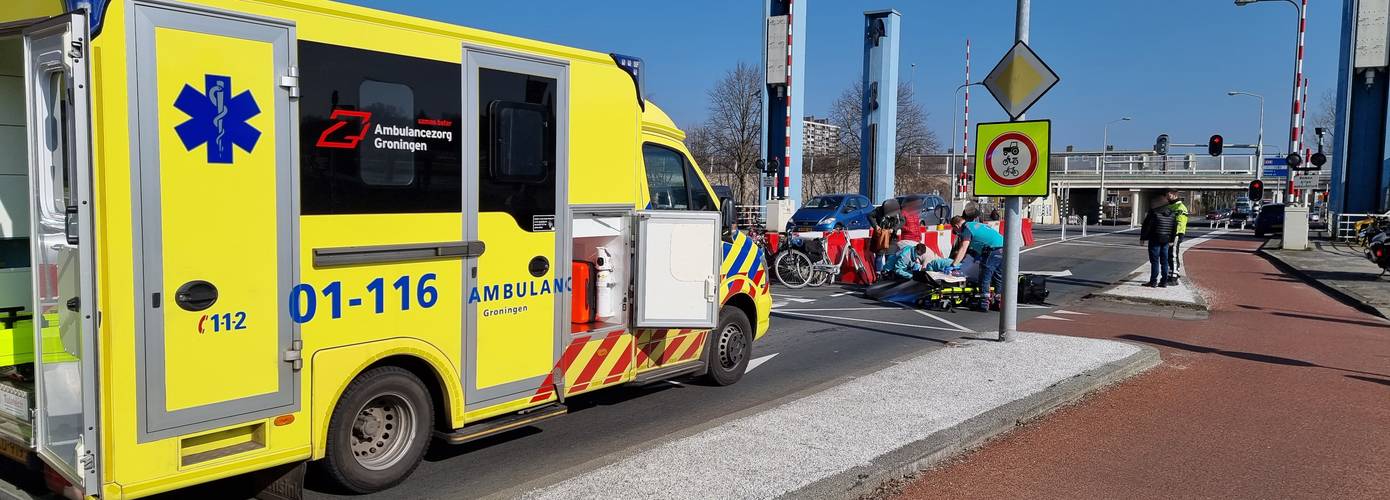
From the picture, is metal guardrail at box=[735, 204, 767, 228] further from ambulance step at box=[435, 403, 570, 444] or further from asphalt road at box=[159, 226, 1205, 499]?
ambulance step at box=[435, 403, 570, 444]

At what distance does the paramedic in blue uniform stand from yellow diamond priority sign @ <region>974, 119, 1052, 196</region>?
10.4ft

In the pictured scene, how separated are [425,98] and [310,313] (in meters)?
1.26

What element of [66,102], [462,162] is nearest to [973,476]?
[462,162]

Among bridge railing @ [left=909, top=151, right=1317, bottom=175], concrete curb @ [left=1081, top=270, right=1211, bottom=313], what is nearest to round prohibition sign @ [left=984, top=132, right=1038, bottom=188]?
concrete curb @ [left=1081, top=270, right=1211, bottom=313]

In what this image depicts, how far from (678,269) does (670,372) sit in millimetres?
894

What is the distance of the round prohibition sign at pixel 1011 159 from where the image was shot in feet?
29.1

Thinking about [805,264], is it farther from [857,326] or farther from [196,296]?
[196,296]

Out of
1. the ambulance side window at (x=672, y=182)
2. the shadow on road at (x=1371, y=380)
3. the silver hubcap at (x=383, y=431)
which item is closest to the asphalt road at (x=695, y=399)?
the silver hubcap at (x=383, y=431)

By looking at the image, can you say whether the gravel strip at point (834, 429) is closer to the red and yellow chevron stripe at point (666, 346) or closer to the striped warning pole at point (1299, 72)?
the red and yellow chevron stripe at point (666, 346)

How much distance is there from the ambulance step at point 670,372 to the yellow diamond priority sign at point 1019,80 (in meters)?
4.09

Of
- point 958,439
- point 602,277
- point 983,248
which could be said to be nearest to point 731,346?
point 602,277

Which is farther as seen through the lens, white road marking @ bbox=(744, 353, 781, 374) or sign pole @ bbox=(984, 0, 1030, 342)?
sign pole @ bbox=(984, 0, 1030, 342)

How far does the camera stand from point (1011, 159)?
29.6ft

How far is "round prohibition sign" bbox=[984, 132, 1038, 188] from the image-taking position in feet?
29.1
